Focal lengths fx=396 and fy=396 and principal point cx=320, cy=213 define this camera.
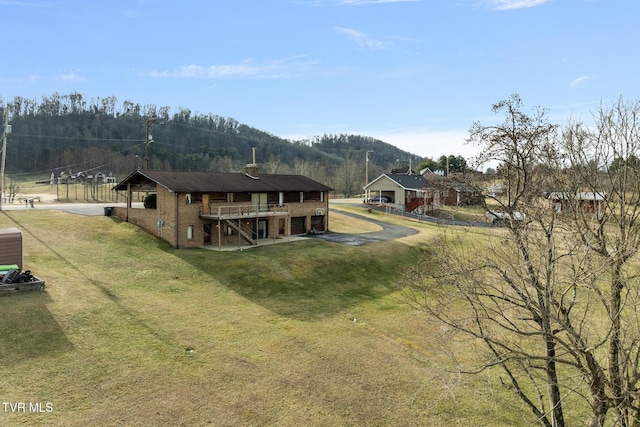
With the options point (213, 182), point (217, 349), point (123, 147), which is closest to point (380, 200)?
point (213, 182)

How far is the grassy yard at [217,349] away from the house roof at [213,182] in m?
6.59

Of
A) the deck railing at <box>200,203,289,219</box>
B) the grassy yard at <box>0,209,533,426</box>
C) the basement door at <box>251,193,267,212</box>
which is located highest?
the basement door at <box>251,193,267,212</box>

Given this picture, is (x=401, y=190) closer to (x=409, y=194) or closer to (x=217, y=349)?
(x=409, y=194)

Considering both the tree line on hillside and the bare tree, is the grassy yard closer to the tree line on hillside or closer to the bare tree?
the bare tree

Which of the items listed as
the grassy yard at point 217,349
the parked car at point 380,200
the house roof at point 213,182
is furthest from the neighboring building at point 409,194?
the grassy yard at point 217,349

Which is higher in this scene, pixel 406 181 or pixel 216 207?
pixel 406 181

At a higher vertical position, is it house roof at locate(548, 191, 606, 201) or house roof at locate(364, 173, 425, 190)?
house roof at locate(364, 173, 425, 190)

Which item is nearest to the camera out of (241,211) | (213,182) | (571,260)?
(571,260)

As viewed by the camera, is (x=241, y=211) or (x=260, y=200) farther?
(x=260, y=200)

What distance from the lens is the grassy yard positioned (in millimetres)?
12477

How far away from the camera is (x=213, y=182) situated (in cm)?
3572

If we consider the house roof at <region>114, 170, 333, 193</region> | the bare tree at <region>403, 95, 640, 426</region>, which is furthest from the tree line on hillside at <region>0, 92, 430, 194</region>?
the bare tree at <region>403, 95, 640, 426</region>

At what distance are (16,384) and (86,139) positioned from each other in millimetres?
159905

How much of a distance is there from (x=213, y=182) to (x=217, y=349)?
2172 centimetres
